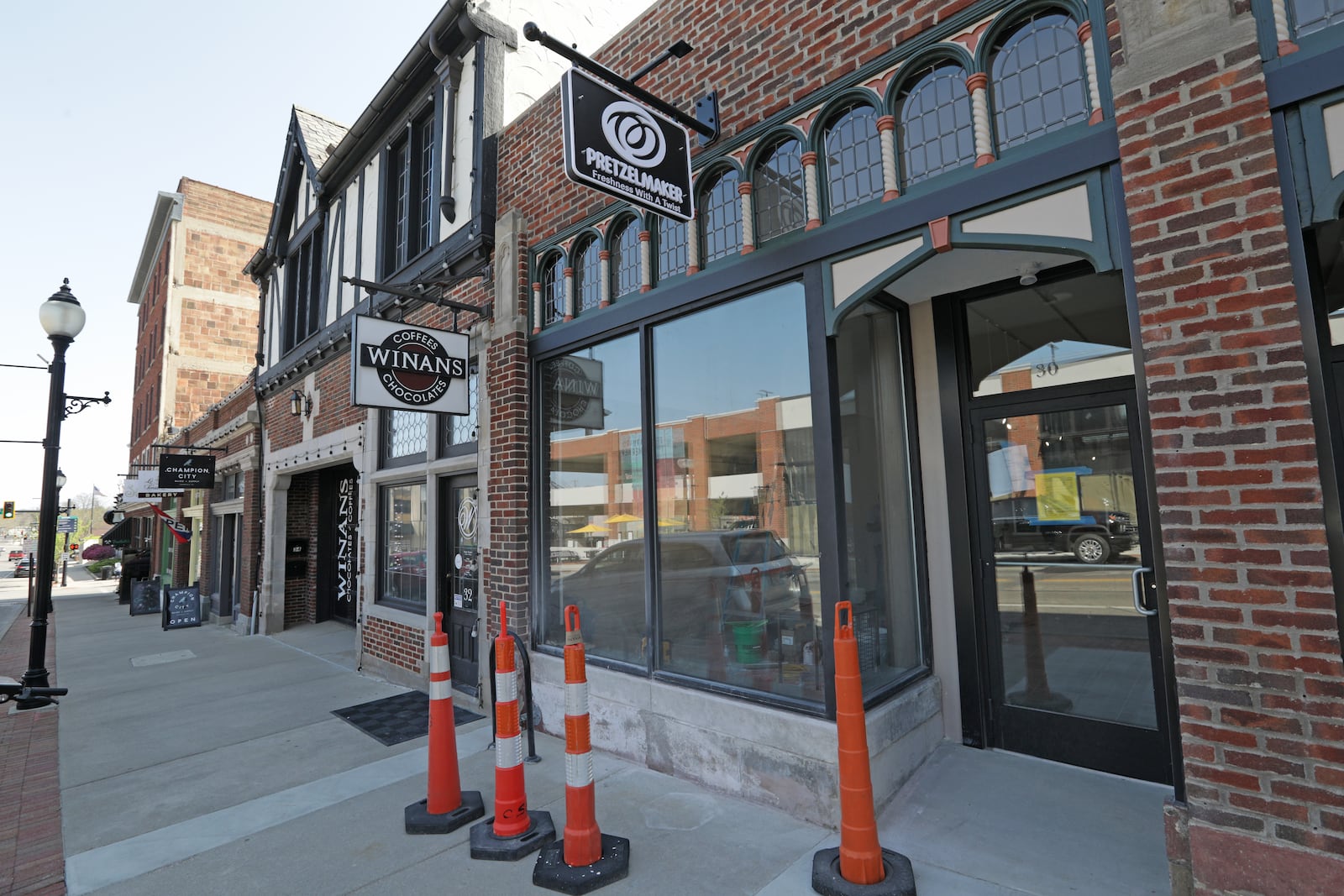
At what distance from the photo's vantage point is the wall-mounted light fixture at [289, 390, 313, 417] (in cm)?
1055

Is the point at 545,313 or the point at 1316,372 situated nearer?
the point at 1316,372

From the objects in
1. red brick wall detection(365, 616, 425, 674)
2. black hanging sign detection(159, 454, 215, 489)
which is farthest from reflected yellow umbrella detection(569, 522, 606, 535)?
black hanging sign detection(159, 454, 215, 489)

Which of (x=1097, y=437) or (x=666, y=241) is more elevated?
(x=666, y=241)

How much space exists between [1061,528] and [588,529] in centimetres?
351

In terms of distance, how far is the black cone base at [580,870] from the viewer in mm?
3133

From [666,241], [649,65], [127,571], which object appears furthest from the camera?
[127,571]

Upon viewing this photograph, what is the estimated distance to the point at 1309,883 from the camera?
2.35 meters

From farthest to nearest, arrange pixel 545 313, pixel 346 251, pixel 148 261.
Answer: pixel 148 261 → pixel 346 251 → pixel 545 313

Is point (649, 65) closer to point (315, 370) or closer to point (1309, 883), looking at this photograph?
point (1309, 883)

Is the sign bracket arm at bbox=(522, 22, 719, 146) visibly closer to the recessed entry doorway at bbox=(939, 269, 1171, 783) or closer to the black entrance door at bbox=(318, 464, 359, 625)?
the recessed entry doorway at bbox=(939, 269, 1171, 783)

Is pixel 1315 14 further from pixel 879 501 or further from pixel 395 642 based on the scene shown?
pixel 395 642

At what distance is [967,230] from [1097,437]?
167cm

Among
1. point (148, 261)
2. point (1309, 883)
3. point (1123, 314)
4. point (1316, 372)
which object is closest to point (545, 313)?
point (1123, 314)

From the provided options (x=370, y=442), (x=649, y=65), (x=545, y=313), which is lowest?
(x=370, y=442)
